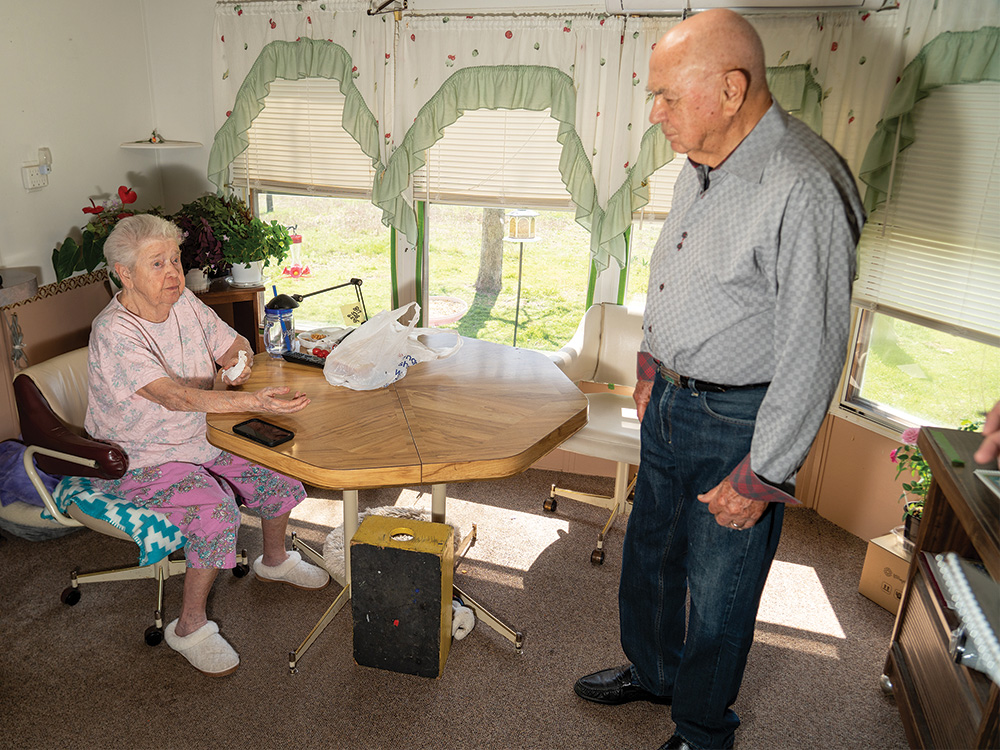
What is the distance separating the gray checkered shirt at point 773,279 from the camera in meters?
1.38

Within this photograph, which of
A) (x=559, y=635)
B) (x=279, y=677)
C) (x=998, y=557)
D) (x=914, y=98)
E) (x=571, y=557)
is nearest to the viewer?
(x=998, y=557)

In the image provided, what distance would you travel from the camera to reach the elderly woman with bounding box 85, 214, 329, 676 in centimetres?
217

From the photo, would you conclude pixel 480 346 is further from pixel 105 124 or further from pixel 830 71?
pixel 105 124

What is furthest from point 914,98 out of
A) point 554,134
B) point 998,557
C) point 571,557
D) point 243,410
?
point 243,410

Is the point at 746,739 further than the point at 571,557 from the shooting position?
No

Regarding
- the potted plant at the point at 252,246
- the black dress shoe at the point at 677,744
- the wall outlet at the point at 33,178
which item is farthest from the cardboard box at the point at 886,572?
the wall outlet at the point at 33,178

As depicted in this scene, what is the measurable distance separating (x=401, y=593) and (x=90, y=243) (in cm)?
208

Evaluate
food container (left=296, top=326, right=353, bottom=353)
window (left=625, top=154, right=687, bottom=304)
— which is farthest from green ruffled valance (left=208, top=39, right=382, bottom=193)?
window (left=625, top=154, right=687, bottom=304)

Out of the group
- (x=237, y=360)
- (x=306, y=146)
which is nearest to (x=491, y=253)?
(x=306, y=146)

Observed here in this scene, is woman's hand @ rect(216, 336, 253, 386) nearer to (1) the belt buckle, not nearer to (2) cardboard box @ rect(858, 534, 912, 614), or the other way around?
(1) the belt buckle

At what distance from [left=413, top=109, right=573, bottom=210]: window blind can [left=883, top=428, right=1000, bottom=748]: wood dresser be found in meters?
1.91

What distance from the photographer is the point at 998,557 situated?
58.6 inches

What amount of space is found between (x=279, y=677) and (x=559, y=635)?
2.92 feet

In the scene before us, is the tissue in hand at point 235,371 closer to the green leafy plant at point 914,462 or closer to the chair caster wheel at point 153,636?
the chair caster wheel at point 153,636
